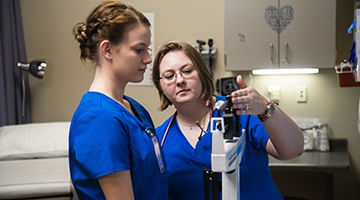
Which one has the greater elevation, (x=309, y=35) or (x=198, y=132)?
(x=309, y=35)

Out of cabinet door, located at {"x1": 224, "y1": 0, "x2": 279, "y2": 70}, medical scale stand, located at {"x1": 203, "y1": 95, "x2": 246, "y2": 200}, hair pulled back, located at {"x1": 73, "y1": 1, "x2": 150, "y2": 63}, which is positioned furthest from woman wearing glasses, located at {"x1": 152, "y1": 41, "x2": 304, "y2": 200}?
cabinet door, located at {"x1": 224, "y1": 0, "x2": 279, "y2": 70}

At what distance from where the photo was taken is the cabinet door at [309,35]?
2.54 meters

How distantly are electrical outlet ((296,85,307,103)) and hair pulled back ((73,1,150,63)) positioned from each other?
231 cm

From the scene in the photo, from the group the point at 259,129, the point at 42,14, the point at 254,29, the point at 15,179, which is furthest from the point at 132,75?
the point at 42,14

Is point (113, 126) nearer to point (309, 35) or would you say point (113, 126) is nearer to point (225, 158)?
point (225, 158)

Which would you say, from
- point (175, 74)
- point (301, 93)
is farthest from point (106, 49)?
point (301, 93)

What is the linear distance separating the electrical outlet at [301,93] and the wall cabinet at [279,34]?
1.17ft

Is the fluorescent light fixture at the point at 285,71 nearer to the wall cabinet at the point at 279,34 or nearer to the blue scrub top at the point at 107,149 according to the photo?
the wall cabinet at the point at 279,34

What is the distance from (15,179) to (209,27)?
2.23 m

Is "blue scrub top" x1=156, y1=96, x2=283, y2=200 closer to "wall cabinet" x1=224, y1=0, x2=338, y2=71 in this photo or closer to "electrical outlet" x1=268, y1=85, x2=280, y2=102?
"wall cabinet" x1=224, y1=0, x2=338, y2=71

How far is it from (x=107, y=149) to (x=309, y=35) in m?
2.35

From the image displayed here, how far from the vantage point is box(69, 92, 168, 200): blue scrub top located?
76cm

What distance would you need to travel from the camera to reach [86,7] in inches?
132

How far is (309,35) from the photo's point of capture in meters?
2.57
